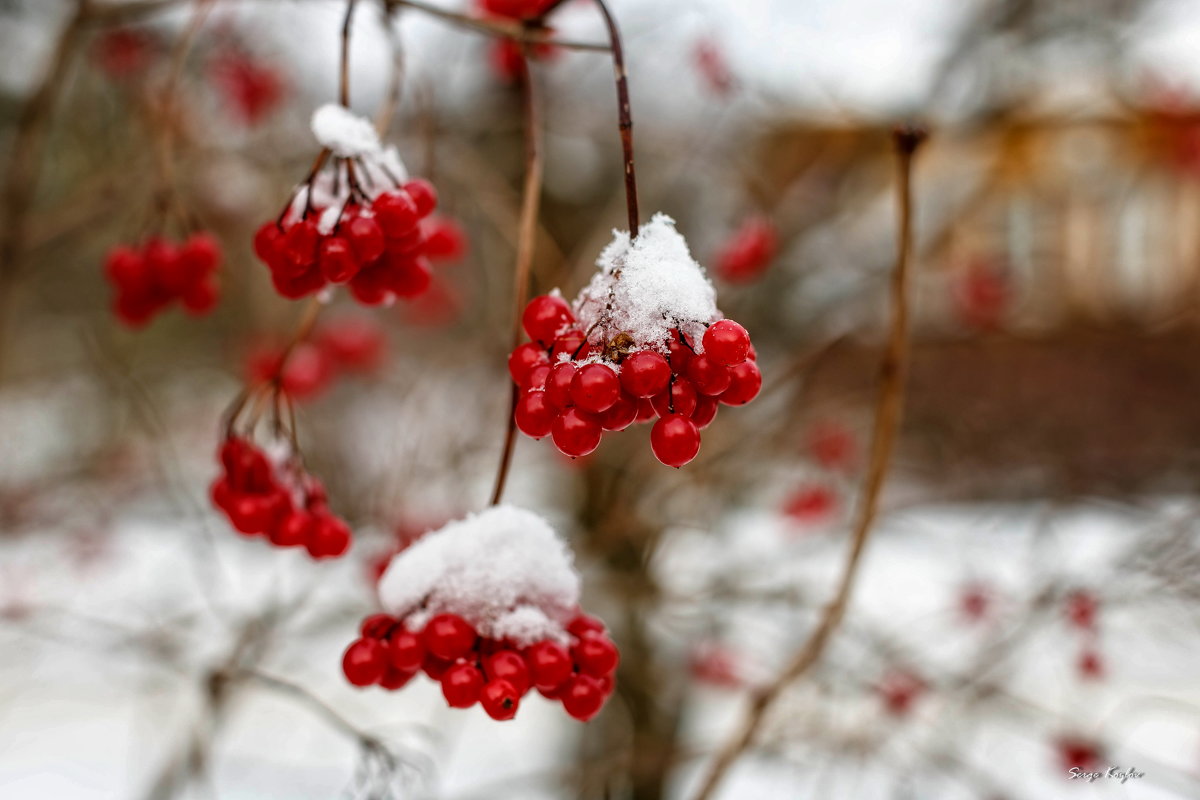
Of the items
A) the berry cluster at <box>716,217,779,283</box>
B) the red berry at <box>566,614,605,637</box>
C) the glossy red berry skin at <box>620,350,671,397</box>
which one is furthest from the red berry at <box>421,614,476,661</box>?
the berry cluster at <box>716,217,779,283</box>

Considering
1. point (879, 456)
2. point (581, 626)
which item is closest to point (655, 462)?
point (879, 456)

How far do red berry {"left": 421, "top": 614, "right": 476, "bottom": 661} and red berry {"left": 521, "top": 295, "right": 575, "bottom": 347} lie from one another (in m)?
0.34

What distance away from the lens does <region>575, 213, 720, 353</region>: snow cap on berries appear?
0.84 m

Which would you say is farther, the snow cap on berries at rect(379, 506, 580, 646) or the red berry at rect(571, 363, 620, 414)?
the snow cap on berries at rect(379, 506, 580, 646)

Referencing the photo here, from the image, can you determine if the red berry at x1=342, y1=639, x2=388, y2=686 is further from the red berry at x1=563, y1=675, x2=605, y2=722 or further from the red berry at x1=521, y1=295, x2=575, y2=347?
the red berry at x1=521, y1=295, x2=575, y2=347

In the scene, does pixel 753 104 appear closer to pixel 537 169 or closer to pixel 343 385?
pixel 537 169

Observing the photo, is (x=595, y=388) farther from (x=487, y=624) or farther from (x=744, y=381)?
(x=487, y=624)

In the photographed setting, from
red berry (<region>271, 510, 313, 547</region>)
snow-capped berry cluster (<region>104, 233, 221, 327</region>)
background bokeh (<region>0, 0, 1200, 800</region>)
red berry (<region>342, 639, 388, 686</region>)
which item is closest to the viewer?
red berry (<region>342, 639, 388, 686</region>)

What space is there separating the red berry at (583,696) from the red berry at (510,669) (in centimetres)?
6

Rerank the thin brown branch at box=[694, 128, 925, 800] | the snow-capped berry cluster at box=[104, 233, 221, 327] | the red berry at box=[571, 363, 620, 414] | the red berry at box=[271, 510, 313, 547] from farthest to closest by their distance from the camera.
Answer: the snow-capped berry cluster at box=[104, 233, 221, 327], the red berry at box=[271, 510, 313, 547], the thin brown branch at box=[694, 128, 925, 800], the red berry at box=[571, 363, 620, 414]

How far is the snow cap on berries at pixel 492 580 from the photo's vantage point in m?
1.04

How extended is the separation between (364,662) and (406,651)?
53 mm

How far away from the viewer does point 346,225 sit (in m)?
1.05

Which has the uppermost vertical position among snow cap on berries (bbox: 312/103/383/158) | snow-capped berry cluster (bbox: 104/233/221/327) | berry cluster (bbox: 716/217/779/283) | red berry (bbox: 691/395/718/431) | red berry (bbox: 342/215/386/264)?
berry cluster (bbox: 716/217/779/283)
